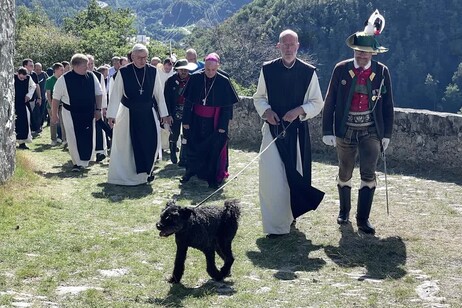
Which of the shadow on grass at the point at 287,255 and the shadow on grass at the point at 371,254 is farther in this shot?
the shadow on grass at the point at 287,255

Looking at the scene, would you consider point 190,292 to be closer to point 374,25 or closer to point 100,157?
point 374,25

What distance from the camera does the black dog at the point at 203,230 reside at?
5324 mm

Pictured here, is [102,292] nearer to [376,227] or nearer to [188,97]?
[376,227]

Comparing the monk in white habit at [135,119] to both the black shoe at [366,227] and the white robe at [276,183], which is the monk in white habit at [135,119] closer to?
the white robe at [276,183]

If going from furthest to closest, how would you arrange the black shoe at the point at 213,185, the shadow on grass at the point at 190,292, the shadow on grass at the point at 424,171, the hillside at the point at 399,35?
1. the hillside at the point at 399,35
2. the shadow on grass at the point at 424,171
3. the black shoe at the point at 213,185
4. the shadow on grass at the point at 190,292

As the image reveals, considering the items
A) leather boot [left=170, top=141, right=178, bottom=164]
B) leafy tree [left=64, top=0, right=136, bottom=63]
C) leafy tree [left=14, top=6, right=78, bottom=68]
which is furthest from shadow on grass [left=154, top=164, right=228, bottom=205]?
leafy tree [left=14, top=6, right=78, bottom=68]

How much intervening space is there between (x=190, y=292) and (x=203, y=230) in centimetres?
47

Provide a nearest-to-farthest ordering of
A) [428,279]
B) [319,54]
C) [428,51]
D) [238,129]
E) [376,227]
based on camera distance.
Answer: [428,279] → [376,227] → [238,129] → [319,54] → [428,51]

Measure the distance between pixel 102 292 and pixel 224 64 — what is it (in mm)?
33541

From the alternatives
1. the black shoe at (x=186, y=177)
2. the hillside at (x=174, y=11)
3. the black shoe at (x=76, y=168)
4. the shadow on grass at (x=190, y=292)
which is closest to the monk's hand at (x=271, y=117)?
the shadow on grass at (x=190, y=292)

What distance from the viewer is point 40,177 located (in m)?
Answer: 10.3

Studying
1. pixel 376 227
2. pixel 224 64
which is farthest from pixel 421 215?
pixel 224 64

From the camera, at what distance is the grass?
530 cm

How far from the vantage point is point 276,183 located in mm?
7336
